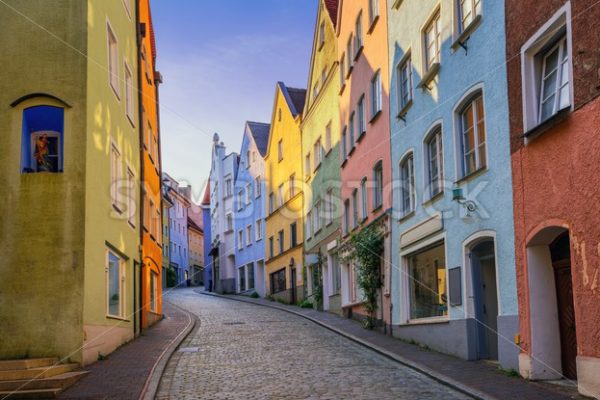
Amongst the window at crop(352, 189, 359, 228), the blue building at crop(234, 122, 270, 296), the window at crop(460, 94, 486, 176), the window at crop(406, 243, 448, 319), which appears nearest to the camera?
the window at crop(460, 94, 486, 176)

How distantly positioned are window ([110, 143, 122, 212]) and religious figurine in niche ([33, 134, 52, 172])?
262 cm

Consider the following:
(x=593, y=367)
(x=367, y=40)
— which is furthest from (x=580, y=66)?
(x=367, y=40)

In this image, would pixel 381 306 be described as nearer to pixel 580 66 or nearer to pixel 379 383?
pixel 379 383

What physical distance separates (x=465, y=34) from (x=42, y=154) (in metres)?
9.04

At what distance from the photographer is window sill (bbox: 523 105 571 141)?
11.0 metres

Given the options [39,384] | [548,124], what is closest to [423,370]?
[548,124]

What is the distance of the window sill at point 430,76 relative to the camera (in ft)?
54.9

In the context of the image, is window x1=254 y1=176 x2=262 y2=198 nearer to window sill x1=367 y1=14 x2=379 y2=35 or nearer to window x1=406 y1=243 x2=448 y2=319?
window sill x1=367 y1=14 x2=379 y2=35

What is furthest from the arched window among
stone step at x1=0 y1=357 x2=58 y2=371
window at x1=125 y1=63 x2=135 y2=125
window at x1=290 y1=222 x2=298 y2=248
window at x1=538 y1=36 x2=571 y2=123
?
window at x1=290 y1=222 x2=298 y2=248

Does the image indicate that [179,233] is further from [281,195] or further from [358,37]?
[358,37]

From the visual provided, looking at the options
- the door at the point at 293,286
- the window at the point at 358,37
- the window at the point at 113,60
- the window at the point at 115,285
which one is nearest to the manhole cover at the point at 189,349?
the window at the point at 115,285

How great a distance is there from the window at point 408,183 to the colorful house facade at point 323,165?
882 cm

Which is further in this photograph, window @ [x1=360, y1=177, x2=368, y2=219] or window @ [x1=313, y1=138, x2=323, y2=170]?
window @ [x1=313, y1=138, x2=323, y2=170]

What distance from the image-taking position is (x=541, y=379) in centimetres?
1191
